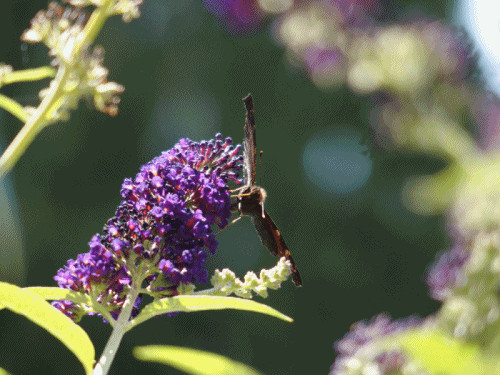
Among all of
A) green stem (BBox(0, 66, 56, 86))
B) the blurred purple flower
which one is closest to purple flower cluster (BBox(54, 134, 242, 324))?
green stem (BBox(0, 66, 56, 86))

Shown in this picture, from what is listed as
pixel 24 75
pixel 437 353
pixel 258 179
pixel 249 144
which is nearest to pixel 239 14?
pixel 249 144

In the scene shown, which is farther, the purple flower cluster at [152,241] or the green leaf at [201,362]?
the purple flower cluster at [152,241]

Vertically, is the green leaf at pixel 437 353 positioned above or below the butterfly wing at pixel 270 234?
below

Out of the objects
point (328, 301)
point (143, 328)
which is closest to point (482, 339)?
point (143, 328)

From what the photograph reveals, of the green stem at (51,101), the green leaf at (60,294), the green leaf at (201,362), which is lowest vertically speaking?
the green leaf at (201,362)

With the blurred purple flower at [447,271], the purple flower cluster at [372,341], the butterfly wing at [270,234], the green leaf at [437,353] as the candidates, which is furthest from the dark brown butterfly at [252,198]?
the green leaf at [437,353]

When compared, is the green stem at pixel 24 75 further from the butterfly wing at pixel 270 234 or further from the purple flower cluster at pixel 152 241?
the butterfly wing at pixel 270 234

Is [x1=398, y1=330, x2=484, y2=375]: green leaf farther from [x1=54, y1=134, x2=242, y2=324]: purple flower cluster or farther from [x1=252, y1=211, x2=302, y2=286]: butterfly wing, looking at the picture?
[x1=252, y1=211, x2=302, y2=286]: butterfly wing

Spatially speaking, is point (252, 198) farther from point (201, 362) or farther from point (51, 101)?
point (201, 362)
